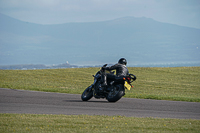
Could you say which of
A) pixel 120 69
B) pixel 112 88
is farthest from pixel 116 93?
pixel 120 69

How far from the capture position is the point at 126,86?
46.3 ft

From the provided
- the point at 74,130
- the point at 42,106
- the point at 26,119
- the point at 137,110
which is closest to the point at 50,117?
the point at 26,119

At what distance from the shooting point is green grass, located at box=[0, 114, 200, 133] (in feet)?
28.2

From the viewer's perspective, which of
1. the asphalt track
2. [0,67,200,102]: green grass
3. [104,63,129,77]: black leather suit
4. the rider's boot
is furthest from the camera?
[0,67,200,102]: green grass

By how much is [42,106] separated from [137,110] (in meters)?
3.68

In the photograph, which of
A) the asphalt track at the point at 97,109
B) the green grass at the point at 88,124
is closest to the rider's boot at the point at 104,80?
the asphalt track at the point at 97,109

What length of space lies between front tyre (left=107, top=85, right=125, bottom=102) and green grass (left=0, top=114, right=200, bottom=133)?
12.6ft

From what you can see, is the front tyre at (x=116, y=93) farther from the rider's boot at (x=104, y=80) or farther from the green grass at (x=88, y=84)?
the green grass at (x=88, y=84)

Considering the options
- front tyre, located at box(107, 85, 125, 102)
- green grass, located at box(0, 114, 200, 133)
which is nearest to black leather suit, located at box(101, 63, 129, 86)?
front tyre, located at box(107, 85, 125, 102)

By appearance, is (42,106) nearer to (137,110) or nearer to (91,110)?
(91,110)

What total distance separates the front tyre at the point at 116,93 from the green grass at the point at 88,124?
385 cm

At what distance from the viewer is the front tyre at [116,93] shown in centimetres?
1448

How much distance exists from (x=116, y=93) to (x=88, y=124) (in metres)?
5.35

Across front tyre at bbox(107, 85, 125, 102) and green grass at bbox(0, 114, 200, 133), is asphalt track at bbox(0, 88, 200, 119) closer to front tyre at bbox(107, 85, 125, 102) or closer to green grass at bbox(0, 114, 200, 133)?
front tyre at bbox(107, 85, 125, 102)
